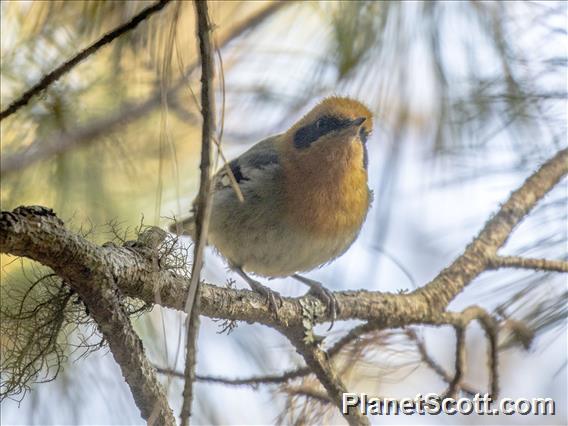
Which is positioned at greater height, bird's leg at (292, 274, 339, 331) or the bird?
the bird

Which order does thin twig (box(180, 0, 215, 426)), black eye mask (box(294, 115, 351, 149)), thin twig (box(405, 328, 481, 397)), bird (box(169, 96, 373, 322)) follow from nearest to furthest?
1. thin twig (box(180, 0, 215, 426))
2. thin twig (box(405, 328, 481, 397))
3. bird (box(169, 96, 373, 322))
4. black eye mask (box(294, 115, 351, 149))

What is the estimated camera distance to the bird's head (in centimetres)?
311

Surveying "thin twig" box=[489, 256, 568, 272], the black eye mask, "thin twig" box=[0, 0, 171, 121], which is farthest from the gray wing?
"thin twig" box=[0, 0, 171, 121]

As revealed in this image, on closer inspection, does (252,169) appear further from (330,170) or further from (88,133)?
(88,133)

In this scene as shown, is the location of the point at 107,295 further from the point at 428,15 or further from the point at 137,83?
the point at 428,15

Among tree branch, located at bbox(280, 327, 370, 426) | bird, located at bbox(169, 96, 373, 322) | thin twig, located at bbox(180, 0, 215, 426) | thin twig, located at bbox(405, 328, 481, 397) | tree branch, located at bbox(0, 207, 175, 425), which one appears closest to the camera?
thin twig, located at bbox(180, 0, 215, 426)

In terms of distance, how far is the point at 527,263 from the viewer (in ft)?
8.89

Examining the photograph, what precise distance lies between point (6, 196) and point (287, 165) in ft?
3.86

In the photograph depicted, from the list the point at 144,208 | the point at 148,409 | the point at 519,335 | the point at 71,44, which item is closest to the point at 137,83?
the point at 71,44

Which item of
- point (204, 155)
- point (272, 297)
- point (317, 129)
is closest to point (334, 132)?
point (317, 129)

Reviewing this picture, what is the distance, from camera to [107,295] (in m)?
1.52

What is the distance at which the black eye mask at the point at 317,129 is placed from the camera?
3175 millimetres

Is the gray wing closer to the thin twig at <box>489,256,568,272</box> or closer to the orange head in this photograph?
the orange head

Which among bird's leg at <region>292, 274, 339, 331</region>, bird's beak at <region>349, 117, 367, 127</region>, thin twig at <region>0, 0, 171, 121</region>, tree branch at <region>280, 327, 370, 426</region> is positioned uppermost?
bird's beak at <region>349, 117, 367, 127</region>
